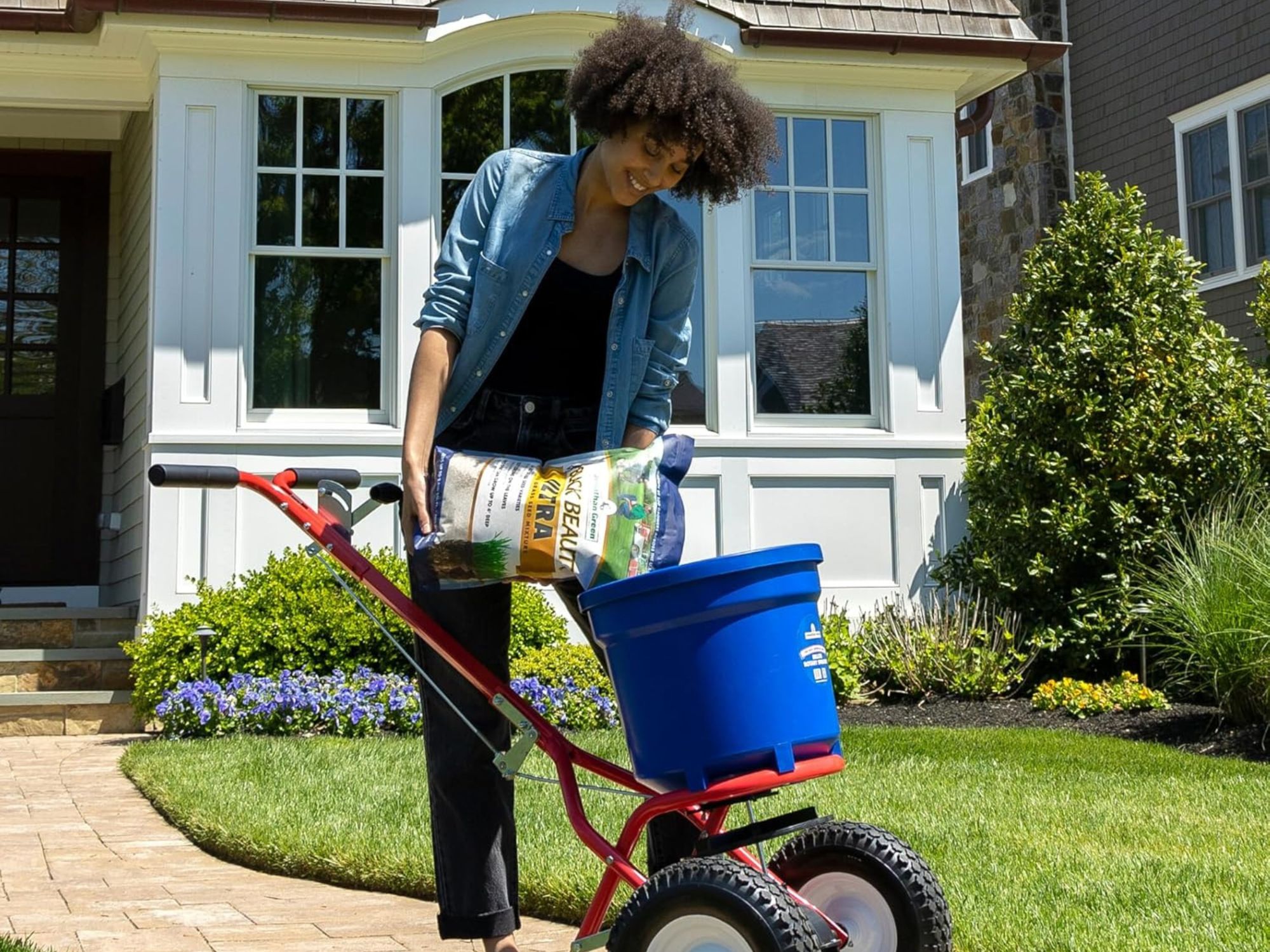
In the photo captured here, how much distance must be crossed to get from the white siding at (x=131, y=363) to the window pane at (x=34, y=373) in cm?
36

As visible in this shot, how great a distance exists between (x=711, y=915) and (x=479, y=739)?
688 mm

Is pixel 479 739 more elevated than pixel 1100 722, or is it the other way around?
pixel 479 739

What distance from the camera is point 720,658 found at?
7.57ft

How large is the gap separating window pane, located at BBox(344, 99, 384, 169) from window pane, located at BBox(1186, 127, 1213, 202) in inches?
324

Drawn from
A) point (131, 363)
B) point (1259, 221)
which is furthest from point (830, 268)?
point (1259, 221)

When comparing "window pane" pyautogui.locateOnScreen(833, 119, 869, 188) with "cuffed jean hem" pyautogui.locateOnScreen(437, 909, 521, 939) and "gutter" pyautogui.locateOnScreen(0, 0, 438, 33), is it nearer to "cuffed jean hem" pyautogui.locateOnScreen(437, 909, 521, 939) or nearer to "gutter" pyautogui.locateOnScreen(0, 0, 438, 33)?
"gutter" pyautogui.locateOnScreen(0, 0, 438, 33)

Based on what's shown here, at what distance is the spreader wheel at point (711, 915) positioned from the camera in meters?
2.24

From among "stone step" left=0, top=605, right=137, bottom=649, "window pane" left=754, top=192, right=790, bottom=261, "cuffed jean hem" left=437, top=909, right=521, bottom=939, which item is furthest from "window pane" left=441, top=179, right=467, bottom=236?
"cuffed jean hem" left=437, top=909, right=521, bottom=939

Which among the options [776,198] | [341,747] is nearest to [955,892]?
[341,747]

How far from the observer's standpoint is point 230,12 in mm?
7738

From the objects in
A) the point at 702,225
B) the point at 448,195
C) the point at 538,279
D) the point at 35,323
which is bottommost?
the point at 538,279

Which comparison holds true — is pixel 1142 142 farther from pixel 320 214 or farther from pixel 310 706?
pixel 310 706

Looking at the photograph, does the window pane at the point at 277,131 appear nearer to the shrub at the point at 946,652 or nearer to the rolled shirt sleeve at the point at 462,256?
the shrub at the point at 946,652

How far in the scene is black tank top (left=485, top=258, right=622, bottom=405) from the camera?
2.84 m
